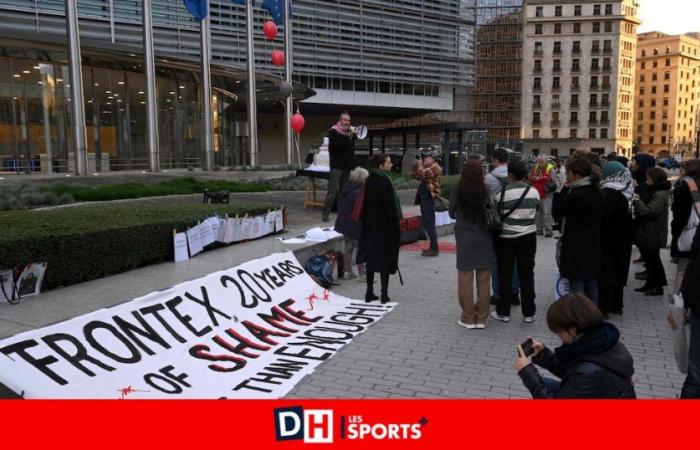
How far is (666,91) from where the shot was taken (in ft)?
443

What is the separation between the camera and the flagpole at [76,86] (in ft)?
64.7

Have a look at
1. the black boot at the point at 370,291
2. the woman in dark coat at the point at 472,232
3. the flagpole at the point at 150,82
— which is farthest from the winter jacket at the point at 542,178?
the flagpole at the point at 150,82

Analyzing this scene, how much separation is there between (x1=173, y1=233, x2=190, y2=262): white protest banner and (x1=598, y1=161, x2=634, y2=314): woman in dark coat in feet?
18.0

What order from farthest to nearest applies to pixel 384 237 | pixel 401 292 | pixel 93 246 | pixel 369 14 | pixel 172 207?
1. pixel 369 14
2. pixel 172 207
3. pixel 401 292
4. pixel 384 237
5. pixel 93 246

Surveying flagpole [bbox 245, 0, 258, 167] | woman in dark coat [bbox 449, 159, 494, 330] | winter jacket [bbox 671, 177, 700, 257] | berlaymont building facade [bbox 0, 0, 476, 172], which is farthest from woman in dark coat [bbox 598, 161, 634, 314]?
flagpole [bbox 245, 0, 258, 167]

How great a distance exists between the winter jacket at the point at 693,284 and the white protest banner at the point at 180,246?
6.22 m

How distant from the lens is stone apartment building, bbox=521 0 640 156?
103 meters

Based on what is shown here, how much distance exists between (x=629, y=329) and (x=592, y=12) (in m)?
112

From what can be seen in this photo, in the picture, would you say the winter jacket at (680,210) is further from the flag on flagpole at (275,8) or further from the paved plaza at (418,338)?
the flag on flagpole at (275,8)

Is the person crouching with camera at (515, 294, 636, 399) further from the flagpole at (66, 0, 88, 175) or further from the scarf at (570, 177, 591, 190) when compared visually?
the flagpole at (66, 0, 88, 175)

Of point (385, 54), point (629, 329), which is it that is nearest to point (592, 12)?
point (385, 54)

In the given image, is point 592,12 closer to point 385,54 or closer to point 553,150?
point 553,150

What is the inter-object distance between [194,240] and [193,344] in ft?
11.4
